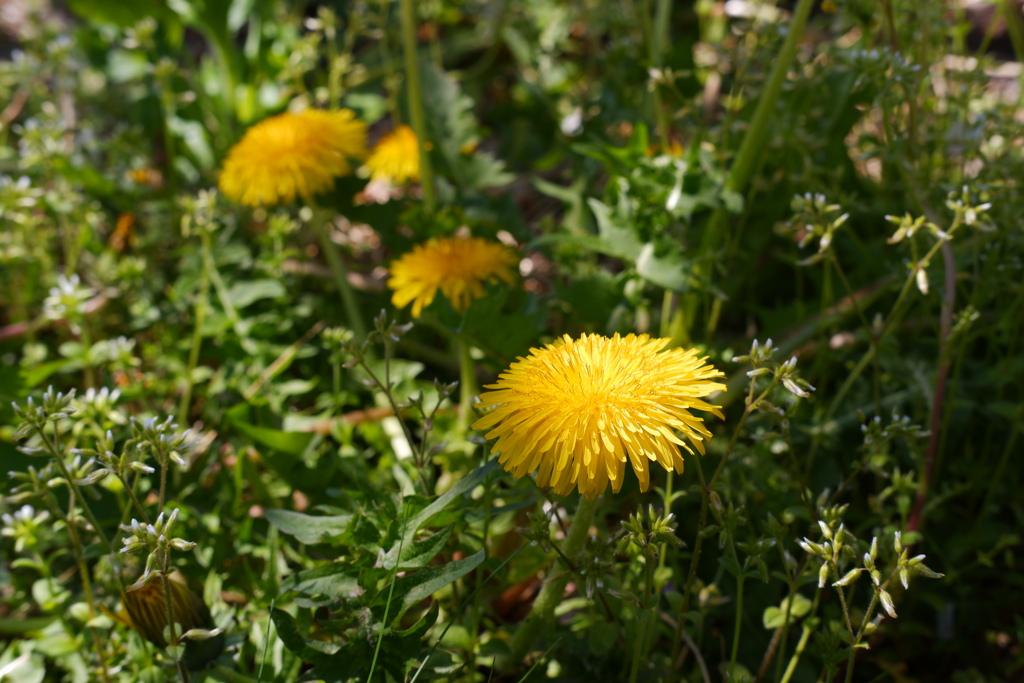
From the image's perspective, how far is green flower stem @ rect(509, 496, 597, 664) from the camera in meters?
1.24

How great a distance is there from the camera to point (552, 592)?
1.34 metres

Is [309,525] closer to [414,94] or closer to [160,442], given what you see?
[160,442]

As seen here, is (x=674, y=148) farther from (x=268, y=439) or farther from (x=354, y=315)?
(x=268, y=439)

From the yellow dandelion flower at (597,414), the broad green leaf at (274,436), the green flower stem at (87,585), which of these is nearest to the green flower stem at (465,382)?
the broad green leaf at (274,436)

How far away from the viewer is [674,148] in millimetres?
2312

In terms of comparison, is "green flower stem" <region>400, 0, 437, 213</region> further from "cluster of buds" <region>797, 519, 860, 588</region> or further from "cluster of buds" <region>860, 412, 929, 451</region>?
"cluster of buds" <region>797, 519, 860, 588</region>

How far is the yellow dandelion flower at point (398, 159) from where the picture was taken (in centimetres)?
245

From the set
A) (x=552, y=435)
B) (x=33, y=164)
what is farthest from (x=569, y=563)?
(x=33, y=164)

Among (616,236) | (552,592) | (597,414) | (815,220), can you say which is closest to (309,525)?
(552,592)

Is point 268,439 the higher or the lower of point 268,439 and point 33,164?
the lower

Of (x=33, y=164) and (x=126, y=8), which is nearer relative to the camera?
(x=33, y=164)

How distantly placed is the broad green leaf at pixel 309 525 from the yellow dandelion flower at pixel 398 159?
1369 millimetres

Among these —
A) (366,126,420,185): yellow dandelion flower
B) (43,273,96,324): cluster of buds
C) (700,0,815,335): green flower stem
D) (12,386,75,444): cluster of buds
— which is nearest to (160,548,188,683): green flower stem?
(12,386,75,444): cluster of buds

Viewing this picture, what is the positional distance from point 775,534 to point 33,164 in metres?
2.30
